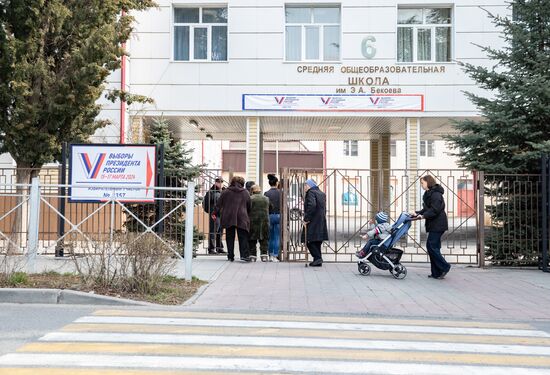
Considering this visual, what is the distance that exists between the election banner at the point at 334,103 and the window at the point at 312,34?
4.65 feet

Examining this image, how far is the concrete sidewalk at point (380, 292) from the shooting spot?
7.94m

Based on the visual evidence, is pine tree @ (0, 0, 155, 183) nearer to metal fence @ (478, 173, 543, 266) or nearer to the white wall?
the white wall

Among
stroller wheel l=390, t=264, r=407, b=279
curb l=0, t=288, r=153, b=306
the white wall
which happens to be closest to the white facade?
the white wall

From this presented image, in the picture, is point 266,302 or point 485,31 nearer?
point 266,302

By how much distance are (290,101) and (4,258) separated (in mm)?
11188

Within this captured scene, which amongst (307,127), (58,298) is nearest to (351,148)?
(307,127)

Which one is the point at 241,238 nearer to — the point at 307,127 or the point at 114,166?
the point at 114,166

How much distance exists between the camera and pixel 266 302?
8.27 meters

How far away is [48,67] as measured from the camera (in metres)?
13.1

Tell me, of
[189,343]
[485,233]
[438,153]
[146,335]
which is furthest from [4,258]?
[438,153]

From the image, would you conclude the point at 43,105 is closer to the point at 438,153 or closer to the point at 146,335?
the point at 146,335

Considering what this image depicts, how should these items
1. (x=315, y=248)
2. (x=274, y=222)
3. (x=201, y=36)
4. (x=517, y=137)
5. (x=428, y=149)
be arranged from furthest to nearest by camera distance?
1. (x=428, y=149)
2. (x=201, y=36)
3. (x=274, y=222)
4. (x=517, y=137)
5. (x=315, y=248)

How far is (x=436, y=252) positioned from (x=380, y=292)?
190 centimetres

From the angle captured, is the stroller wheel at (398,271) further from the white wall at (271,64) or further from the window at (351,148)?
the window at (351,148)
